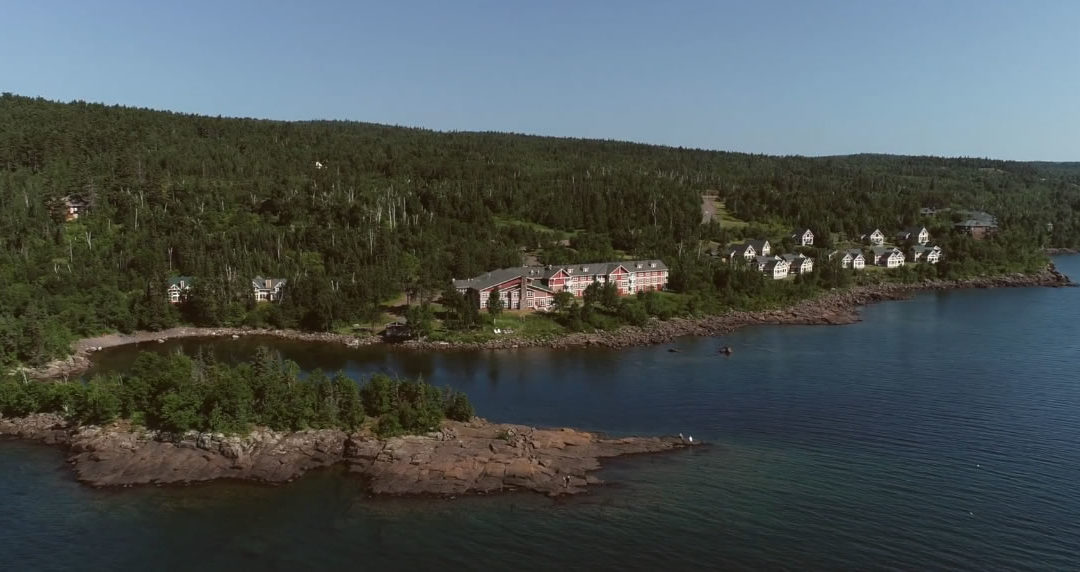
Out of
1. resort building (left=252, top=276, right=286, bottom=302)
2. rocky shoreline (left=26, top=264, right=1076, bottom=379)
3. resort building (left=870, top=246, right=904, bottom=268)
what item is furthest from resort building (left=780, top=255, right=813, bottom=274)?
resort building (left=252, top=276, right=286, bottom=302)

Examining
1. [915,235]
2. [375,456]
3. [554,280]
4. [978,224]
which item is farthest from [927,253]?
[375,456]

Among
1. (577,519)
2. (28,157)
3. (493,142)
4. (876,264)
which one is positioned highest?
(493,142)

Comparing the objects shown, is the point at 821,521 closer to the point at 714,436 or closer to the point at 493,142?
the point at 714,436

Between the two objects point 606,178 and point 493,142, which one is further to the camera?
point 493,142

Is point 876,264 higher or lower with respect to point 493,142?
lower

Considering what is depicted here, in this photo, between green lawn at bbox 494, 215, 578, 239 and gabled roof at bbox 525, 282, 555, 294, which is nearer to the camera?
gabled roof at bbox 525, 282, 555, 294

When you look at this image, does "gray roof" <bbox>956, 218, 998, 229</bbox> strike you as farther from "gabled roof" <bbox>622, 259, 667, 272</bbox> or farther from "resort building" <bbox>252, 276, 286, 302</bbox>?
"resort building" <bbox>252, 276, 286, 302</bbox>

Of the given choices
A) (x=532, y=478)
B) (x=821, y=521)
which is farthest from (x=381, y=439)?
(x=821, y=521)
